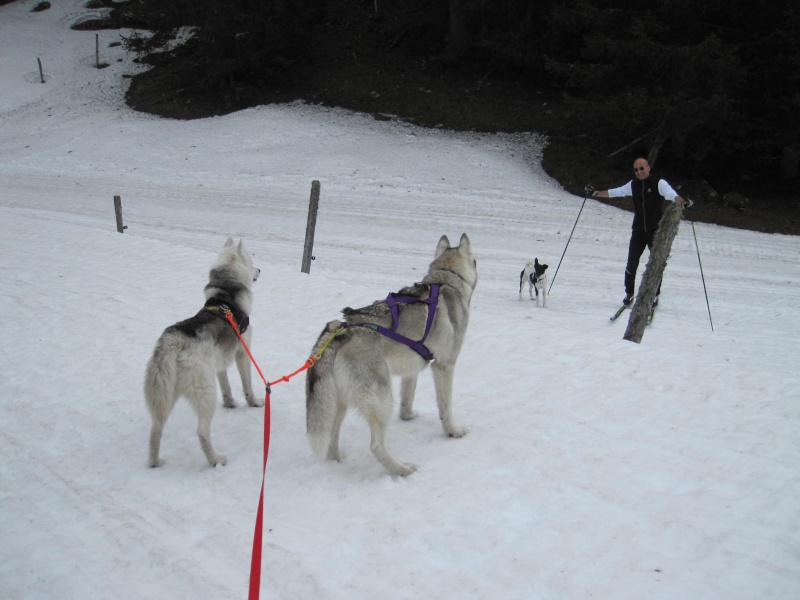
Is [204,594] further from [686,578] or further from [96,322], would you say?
[96,322]

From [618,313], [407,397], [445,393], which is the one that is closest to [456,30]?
[618,313]

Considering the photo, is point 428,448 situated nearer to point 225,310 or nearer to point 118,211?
point 225,310

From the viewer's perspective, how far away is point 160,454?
4.75 metres

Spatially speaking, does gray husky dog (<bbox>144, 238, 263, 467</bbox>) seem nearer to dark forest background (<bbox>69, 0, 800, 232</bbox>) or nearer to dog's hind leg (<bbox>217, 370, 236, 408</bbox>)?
dog's hind leg (<bbox>217, 370, 236, 408</bbox>)

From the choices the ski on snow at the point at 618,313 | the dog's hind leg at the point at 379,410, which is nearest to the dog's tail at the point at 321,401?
the dog's hind leg at the point at 379,410

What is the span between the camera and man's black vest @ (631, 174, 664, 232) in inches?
350

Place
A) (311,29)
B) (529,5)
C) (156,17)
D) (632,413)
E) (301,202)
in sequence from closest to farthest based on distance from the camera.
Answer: (632,413) < (301,202) < (529,5) < (156,17) < (311,29)

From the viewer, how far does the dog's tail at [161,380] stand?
167 inches

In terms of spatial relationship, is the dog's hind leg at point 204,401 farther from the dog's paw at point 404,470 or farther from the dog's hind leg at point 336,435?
the dog's paw at point 404,470

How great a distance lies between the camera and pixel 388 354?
4383 mm

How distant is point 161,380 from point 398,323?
1865mm

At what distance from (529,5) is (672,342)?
23.8 m

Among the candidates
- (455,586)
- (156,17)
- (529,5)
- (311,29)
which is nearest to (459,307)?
(455,586)

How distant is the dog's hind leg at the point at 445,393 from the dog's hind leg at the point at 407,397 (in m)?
0.33
